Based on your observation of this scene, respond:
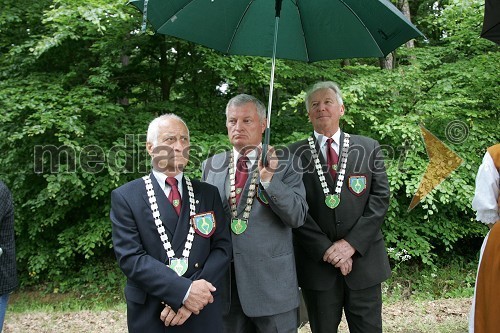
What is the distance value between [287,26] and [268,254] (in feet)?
4.87

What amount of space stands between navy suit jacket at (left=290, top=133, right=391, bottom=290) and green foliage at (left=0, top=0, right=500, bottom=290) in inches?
117

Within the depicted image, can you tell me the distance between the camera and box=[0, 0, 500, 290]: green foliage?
5938mm

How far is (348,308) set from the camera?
2.89 meters

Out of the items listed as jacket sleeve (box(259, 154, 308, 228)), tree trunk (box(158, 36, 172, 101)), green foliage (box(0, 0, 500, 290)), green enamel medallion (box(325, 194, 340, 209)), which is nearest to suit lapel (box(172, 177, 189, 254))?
jacket sleeve (box(259, 154, 308, 228))

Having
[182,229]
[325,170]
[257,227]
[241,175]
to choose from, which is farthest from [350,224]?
[182,229]

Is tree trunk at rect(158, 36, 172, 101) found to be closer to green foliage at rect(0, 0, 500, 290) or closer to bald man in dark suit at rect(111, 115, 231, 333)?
green foliage at rect(0, 0, 500, 290)

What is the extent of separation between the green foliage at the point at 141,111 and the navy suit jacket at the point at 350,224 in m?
2.98

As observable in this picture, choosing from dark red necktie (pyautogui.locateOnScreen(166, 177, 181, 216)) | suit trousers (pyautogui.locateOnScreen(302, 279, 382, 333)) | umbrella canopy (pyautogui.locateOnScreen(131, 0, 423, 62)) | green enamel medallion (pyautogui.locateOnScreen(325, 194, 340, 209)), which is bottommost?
suit trousers (pyautogui.locateOnScreen(302, 279, 382, 333))

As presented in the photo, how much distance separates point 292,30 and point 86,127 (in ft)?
13.9

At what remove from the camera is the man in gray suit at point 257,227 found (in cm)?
252

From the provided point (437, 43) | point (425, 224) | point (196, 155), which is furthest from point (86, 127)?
point (437, 43)

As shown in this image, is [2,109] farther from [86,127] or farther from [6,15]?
[6,15]

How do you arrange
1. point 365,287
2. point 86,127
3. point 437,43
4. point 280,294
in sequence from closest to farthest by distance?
1. point 280,294
2. point 365,287
3. point 86,127
4. point 437,43

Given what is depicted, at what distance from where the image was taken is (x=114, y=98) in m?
7.07
